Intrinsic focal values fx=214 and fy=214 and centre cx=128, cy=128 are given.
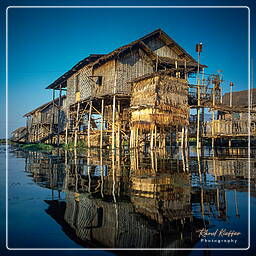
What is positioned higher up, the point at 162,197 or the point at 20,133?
the point at 20,133

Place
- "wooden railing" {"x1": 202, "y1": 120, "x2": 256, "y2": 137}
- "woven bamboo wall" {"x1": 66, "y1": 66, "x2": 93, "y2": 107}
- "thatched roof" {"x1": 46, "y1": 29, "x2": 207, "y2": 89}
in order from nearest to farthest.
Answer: "thatched roof" {"x1": 46, "y1": 29, "x2": 207, "y2": 89}
"wooden railing" {"x1": 202, "y1": 120, "x2": 256, "y2": 137}
"woven bamboo wall" {"x1": 66, "y1": 66, "x2": 93, "y2": 107}

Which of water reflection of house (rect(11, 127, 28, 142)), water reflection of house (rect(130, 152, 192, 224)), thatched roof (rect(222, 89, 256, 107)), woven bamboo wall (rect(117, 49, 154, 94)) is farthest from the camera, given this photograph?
water reflection of house (rect(11, 127, 28, 142))

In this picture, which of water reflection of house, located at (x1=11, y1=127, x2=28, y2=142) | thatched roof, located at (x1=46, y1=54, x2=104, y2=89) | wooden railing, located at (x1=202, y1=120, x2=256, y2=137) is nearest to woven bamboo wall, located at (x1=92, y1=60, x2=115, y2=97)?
thatched roof, located at (x1=46, y1=54, x2=104, y2=89)

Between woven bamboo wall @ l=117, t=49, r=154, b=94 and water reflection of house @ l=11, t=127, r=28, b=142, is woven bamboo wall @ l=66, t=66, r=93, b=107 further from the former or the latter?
water reflection of house @ l=11, t=127, r=28, b=142

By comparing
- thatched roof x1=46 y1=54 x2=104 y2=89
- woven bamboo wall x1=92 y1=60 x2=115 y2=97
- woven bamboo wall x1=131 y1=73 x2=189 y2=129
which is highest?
thatched roof x1=46 y1=54 x2=104 y2=89

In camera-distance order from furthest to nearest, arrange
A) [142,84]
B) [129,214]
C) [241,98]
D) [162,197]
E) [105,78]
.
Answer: [241,98] → [105,78] → [142,84] → [162,197] → [129,214]

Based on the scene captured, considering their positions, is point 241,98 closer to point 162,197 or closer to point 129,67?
point 129,67

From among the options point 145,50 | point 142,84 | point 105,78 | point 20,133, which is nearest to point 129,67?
point 145,50

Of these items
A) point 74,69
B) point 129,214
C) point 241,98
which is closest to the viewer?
point 129,214

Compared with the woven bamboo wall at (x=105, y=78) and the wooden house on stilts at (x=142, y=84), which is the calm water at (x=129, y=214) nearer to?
the wooden house on stilts at (x=142, y=84)

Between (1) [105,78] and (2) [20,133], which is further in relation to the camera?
(2) [20,133]

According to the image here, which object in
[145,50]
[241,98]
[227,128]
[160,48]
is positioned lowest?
[227,128]

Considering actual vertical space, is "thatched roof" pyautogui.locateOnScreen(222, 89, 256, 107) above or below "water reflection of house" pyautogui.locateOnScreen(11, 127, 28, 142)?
above

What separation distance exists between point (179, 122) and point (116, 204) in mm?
12378
